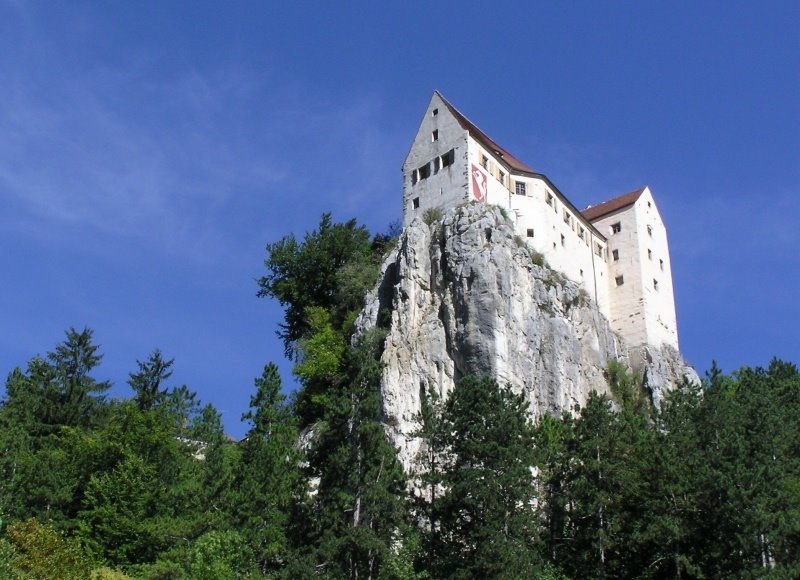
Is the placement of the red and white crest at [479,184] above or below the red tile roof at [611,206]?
below

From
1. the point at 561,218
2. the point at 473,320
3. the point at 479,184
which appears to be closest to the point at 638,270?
the point at 561,218

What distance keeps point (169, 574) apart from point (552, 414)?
2569cm

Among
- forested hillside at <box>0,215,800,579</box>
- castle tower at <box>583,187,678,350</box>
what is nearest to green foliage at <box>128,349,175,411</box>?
forested hillside at <box>0,215,800,579</box>

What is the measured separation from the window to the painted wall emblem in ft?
4.38

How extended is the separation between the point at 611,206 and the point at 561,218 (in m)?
9.43

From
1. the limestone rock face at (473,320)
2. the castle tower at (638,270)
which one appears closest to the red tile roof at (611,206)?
the castle tower at (638,270)

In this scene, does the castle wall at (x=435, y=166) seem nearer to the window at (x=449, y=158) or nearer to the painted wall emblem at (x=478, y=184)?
the window at (x=449, y=158)

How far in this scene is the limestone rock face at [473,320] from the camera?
172 feet

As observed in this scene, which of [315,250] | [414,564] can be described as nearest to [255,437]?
[414,564]

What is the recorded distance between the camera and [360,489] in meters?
35.4

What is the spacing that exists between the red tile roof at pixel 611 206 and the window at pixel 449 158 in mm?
16008

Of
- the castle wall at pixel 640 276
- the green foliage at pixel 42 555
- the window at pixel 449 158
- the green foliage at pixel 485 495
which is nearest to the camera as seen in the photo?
the green foliage at pixel 42 555

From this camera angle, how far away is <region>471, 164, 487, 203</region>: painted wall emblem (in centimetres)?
6031

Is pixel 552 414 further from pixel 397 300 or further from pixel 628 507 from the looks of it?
pixel 628 507
